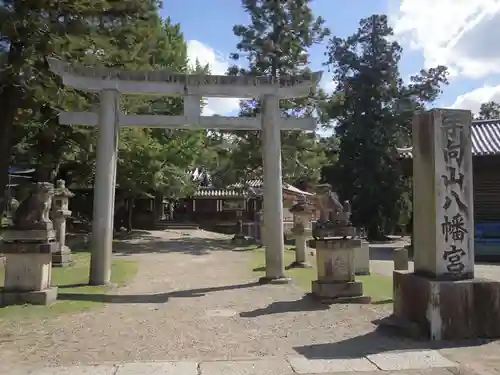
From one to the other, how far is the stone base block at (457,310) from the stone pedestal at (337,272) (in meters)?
2.54

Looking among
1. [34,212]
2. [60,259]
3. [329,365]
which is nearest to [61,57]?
[60,259]

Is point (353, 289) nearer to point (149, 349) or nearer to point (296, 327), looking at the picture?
point (296, 327)

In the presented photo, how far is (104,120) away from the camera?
11.6 meters

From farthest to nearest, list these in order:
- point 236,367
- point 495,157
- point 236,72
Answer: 1. point 236,72
2. point 495,157
3. point 236,367

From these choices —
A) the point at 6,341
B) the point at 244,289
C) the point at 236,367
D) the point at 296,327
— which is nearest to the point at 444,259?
the point at 296,327

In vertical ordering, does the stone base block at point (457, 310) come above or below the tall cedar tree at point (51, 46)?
below

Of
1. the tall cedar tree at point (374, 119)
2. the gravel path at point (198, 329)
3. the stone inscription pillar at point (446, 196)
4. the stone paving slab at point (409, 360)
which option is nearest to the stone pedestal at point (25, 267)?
the gravel path at point (198, 329)

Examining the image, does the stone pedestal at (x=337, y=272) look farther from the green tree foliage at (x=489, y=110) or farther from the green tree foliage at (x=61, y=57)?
the green tree foliage at (x=489, y=110)

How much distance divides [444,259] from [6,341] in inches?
253

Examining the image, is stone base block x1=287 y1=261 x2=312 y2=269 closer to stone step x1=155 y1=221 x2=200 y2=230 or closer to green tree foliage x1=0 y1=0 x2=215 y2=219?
green tree foliage x1=0 y1=0 x2=215 y2=219

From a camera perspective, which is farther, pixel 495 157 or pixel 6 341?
pixel 495 157

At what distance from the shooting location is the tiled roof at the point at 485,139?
19969mm

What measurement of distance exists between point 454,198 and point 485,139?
53.2ft

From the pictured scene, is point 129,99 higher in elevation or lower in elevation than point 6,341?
higher
